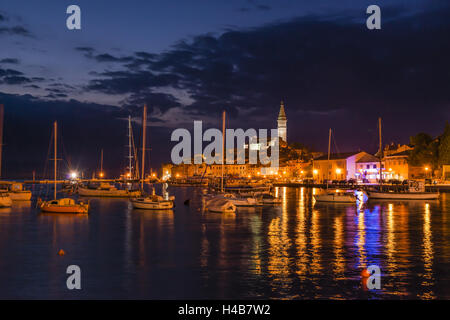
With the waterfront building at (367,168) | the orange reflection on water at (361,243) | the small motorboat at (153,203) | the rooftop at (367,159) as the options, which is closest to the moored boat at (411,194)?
the orange reflection on water at (361,243)

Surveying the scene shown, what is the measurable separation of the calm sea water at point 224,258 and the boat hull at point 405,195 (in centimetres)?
3393

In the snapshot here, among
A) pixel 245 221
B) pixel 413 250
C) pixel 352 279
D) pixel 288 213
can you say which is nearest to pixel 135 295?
pixel 352 279

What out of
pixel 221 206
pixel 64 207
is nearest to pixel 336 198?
pixel 221 206

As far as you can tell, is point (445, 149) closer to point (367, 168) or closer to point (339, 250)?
point (367, 168)

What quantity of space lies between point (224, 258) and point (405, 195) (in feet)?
201

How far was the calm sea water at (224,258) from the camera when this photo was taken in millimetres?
18047

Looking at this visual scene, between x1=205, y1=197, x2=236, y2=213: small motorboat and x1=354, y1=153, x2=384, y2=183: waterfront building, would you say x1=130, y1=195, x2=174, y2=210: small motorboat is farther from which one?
x1=354, y1=153, x2=384, y2=183: waterfront building

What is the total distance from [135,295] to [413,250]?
1733 cm

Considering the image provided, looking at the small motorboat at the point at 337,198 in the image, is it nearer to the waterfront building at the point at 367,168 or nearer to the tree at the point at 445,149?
the tree at the point at 445,149

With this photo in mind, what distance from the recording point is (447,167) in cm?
11488

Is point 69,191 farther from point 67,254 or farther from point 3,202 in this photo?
point 67,254

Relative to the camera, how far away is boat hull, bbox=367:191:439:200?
75938mm

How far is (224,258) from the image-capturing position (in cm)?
2462
